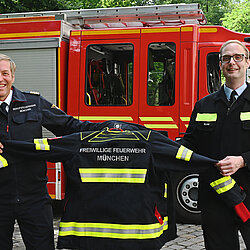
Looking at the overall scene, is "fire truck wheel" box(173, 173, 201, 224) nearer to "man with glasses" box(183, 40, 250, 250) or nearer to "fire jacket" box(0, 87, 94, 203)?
"man with glasses" box(183, 40, 250, 250)

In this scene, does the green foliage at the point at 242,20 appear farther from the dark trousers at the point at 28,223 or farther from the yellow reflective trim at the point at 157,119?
the dark trousers at the point at 28,223

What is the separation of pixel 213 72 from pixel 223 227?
3.56 metres

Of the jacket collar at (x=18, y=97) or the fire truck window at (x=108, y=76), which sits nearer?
the jacket collar at (x=18, y=97)

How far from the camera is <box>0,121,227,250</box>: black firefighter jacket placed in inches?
122

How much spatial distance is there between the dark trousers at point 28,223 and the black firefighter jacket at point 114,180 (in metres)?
0.19

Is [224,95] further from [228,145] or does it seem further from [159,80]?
[159,80]

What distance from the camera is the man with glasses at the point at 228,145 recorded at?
3.21m

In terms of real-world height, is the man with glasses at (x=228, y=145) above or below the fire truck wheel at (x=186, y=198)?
above

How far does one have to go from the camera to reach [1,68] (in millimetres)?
3316

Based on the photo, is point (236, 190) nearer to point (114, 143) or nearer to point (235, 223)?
point (235, 223)

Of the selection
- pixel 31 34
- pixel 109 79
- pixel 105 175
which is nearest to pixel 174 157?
pixel 105 175

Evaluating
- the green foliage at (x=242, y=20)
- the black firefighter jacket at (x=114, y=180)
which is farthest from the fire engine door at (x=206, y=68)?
the green foliage at (x=242, y=20)

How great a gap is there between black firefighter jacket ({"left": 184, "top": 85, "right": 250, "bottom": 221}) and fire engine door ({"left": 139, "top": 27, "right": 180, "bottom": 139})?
286 cm

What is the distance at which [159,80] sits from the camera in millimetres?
6438
